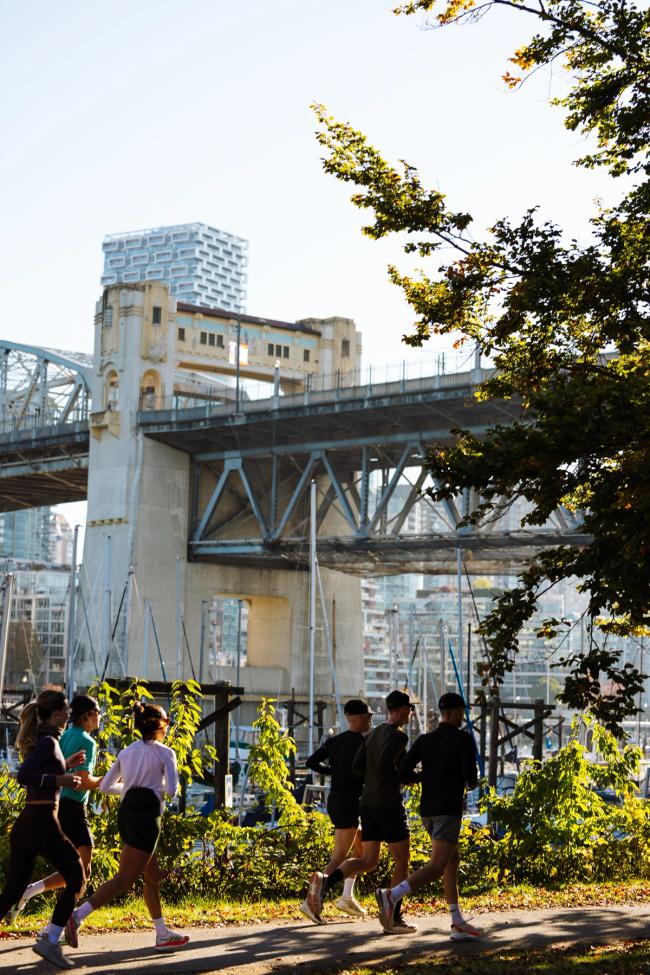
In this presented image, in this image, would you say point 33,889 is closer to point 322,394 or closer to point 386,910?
point 386,910

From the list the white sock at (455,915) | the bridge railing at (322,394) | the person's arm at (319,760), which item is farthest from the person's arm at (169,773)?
the bridge railing at (322,394)

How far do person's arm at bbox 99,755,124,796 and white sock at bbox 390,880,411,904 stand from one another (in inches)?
95.6

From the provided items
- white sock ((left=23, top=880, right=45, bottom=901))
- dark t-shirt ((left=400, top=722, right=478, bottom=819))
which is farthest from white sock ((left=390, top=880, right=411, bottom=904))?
white sock ((left=23, top=880, right=45, bottom=901))

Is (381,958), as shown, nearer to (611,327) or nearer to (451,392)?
(611,327)

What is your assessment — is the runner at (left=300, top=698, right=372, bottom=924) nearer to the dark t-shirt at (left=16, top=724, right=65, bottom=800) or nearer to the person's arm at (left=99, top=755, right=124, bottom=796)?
the person's arm at (left=99, top=755, right=124, bottom=796)

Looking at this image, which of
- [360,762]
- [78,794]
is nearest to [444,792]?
[360,762]

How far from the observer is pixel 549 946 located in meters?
11.5

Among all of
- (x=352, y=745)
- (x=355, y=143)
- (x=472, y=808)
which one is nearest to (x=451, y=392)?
(x=472, y=808)

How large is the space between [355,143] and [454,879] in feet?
25.1

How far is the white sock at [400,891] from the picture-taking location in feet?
38.2

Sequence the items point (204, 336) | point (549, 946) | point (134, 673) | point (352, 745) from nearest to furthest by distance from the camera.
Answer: point (549, 946), point (352, 745), point (134, 673), point (204, 336)

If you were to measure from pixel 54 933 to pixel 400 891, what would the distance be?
2.94m

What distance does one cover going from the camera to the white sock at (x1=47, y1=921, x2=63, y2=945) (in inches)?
397

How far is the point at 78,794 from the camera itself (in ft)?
36.7
